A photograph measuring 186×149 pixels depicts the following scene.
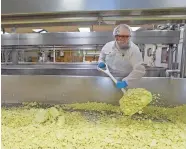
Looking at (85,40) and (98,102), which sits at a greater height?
(85,40)

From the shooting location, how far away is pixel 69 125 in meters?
0.96

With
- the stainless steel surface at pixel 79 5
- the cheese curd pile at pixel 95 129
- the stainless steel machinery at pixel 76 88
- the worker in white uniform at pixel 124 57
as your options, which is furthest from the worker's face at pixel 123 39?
the stainless steel surface at pixel 79 5

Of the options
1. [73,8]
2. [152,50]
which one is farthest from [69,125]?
[152,50]

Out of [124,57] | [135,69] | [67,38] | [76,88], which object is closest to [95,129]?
[76,88]

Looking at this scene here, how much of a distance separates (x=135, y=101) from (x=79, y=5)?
0.61m

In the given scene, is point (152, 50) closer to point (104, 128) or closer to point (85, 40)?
point (85, 40)

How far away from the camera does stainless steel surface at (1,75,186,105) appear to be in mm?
1261

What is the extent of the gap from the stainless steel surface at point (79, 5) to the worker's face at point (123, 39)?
801mm

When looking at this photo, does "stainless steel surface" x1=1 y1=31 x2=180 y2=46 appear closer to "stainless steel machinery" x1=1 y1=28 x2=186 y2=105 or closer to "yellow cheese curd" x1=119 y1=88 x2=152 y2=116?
"stainless steel machinery" x1=1 y1=28 x2=186 y2=105

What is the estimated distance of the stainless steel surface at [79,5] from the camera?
0.65 m

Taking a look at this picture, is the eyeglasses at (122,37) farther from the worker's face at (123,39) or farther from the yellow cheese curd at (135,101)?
the yellow cheese curd at (135,101)

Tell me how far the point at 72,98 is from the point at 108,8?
0.85 m

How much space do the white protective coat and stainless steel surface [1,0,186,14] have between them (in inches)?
27.4

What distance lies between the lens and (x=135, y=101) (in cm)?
104
